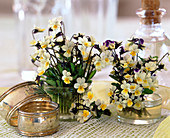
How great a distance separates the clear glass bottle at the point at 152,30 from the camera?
2.23 ft

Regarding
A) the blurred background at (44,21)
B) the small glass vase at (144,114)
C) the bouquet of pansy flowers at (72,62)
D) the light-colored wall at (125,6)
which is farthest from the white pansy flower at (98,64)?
the light-colored wall at (125,6)

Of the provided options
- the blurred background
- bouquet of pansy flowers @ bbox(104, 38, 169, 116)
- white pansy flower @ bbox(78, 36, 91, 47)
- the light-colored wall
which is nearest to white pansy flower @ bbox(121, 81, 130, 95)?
bouquet of pansy flowers @ bbox(104, 38, 169, 116)

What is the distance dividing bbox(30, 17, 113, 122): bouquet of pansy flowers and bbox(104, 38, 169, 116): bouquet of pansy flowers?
3 cm

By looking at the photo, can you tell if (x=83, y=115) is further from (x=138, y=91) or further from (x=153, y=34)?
(x=153, y=34)

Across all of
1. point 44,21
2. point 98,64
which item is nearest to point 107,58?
point 98,64

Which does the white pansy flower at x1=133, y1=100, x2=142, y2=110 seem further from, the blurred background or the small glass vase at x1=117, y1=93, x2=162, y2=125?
the blurred background

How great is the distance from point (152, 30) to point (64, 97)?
0.91 feet

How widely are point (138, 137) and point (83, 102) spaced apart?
0.42 feet

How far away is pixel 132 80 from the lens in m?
0.58

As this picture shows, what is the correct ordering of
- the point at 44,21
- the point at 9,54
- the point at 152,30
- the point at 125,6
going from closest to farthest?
the point at 152,30 < the point at 44,21 < the point at 9,54 < the point at 125,6

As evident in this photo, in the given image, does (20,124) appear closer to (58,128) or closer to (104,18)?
(58,128)

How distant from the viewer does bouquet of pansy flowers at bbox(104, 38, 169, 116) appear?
Result: 22.5 inches

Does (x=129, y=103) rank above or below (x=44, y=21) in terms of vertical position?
below

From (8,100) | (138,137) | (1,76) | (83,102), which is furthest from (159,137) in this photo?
(1,76)
